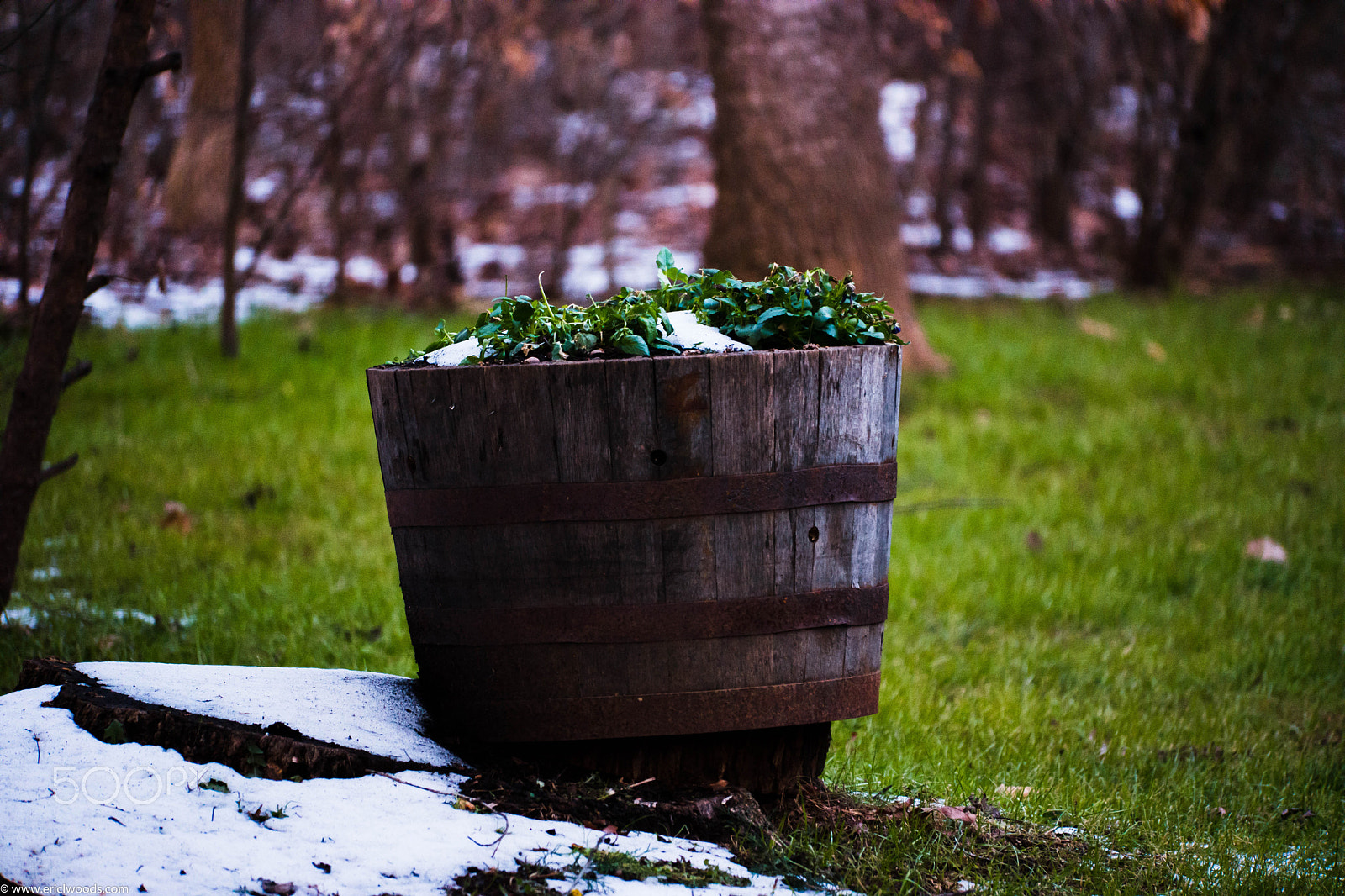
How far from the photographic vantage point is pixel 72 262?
3.04 m

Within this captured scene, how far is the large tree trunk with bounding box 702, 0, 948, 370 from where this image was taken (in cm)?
678

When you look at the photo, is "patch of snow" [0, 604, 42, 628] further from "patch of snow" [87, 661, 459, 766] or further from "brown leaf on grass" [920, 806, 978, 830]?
"brown leaf on grass" [920, 806, 978, 830]

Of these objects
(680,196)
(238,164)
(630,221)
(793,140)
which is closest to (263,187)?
(630,221)

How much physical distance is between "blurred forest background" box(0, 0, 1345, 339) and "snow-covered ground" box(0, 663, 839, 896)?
3.55 meters

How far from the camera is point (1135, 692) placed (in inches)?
147

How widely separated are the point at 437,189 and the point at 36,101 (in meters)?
5.06

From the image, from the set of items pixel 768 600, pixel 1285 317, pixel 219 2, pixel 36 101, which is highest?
pixel 219 2

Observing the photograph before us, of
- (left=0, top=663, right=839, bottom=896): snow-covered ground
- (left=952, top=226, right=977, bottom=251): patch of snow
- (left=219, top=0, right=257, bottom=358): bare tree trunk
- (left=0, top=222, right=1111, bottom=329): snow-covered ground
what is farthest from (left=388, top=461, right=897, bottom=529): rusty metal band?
(left=952, top=226, right=977, bottom=251): patch of snow

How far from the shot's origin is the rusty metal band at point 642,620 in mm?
2252

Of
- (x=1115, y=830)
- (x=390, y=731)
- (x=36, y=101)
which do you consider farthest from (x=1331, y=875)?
(x=36, y=101)

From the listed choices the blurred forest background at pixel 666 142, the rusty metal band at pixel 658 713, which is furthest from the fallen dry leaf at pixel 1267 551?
the rusty metal band at pixel 658 713

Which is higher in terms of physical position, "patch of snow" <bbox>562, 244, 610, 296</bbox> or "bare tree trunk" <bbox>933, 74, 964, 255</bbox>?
"bare tree trunk" <bbox>933, 74, 964, 255</bbox>

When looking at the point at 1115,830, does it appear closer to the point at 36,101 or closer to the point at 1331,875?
the point at 1331,875
